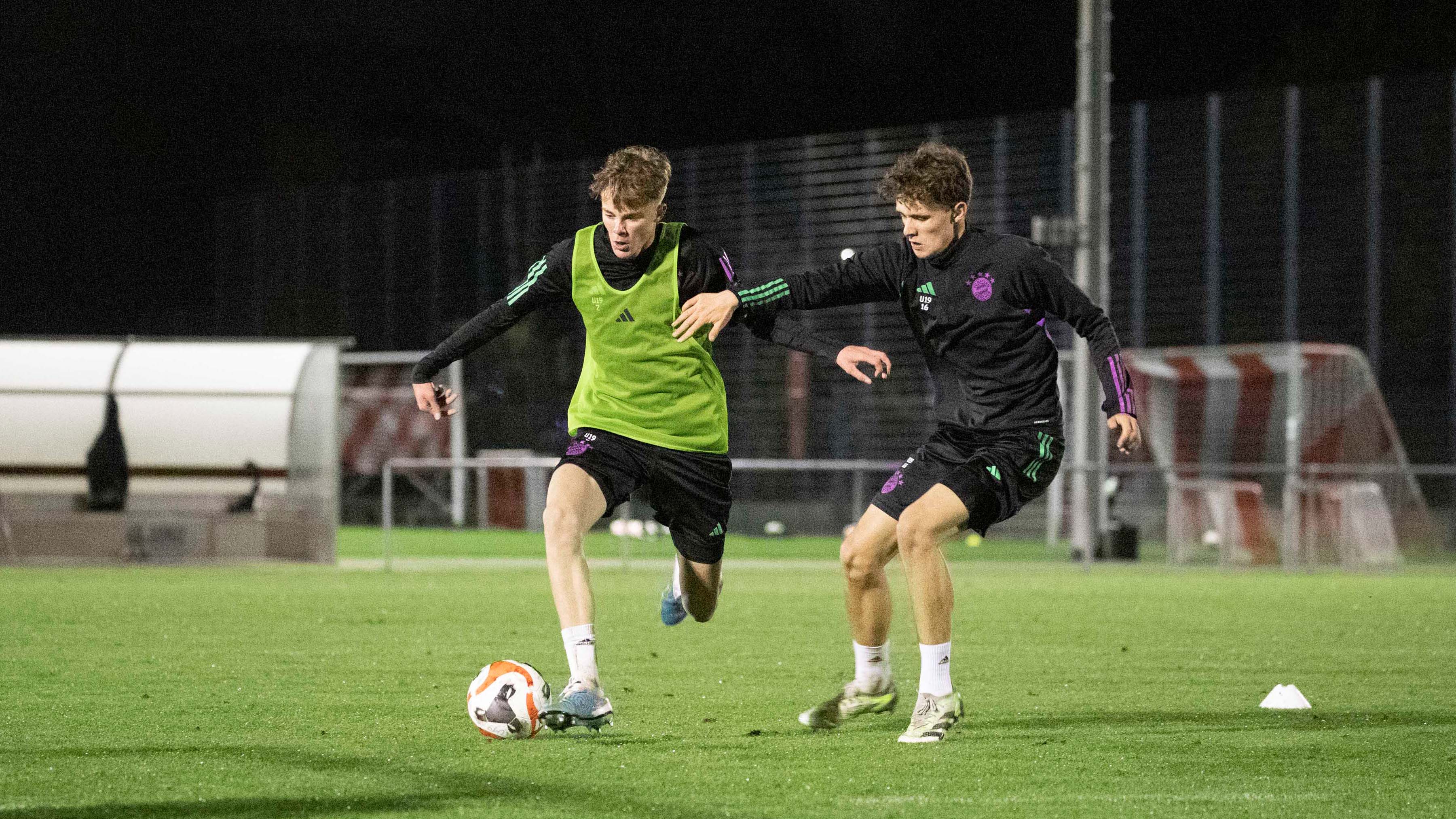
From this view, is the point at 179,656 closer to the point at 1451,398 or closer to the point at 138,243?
the point at 1451,398

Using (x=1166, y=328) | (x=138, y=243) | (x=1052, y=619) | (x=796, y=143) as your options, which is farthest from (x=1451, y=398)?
(x=138, y=243)

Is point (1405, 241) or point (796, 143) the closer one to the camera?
point (1405, 241)

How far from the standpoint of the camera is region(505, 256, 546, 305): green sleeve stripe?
6699 mm

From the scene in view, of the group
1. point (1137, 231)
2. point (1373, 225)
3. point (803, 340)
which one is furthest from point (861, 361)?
point (1137, 231)

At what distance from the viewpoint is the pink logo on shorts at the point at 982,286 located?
20.7 ft

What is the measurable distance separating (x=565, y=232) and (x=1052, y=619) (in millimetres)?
21152

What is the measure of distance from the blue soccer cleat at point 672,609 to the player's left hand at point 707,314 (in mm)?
1407

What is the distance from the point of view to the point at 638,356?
6676mm

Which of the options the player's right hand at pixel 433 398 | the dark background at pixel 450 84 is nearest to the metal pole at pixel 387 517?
the player's right hand at pixel 433 398

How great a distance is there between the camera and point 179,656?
9.01 metres

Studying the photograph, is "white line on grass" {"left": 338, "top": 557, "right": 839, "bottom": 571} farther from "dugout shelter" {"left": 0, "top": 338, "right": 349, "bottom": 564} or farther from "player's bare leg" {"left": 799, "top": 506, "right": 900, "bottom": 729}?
"player's bare leg" {"left": 799, "top": 506, "right": 900, "bottom": 729}

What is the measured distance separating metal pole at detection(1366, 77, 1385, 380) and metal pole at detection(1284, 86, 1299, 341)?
39.9 inches

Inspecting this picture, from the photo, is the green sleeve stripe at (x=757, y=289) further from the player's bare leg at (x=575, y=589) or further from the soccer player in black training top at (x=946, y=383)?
the player's bare leg at (x=575, y=589)

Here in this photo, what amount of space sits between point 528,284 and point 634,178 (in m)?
0.66
